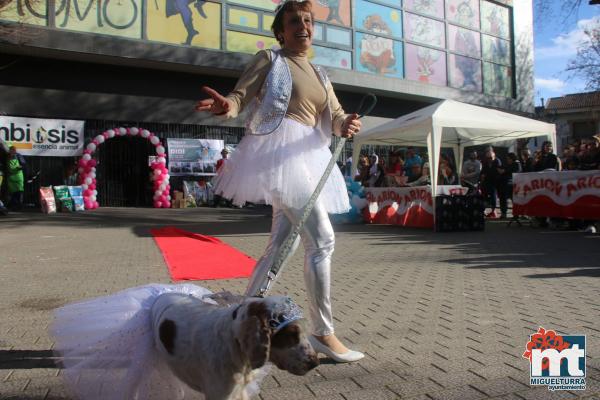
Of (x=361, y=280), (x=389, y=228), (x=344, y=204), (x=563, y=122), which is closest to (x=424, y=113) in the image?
(x=389, y=228)

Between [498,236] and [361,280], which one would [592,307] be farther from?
[498,236]

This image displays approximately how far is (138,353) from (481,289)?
3365 mm

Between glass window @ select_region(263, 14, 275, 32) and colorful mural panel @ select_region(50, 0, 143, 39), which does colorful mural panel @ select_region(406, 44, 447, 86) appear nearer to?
glass window @ select_region(263, 14, 275, 32)

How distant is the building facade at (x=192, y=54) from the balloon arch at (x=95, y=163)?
0.77 m

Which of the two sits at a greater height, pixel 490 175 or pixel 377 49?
pixel 377 49

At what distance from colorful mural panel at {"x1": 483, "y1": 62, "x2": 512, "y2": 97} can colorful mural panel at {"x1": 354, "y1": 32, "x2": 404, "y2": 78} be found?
5589 mm

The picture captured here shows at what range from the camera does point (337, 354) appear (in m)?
2.56

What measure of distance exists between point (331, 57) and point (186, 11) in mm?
5572

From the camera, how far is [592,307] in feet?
11.9

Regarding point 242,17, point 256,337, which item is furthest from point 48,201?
point 256,337

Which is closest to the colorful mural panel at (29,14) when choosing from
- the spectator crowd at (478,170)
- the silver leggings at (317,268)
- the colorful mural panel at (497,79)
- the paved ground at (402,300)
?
the paved ground at (402,300)

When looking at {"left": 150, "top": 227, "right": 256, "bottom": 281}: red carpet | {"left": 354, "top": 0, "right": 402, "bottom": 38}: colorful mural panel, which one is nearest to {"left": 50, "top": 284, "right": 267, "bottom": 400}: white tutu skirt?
{"left": 150, "top": 227, "right": 256, "bottom": 281}: red carpet

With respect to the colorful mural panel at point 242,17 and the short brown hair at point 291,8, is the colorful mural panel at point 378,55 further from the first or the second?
the short brown hair at point 291,8

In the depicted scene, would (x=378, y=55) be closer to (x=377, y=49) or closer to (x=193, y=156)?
(x=377, y=49)
